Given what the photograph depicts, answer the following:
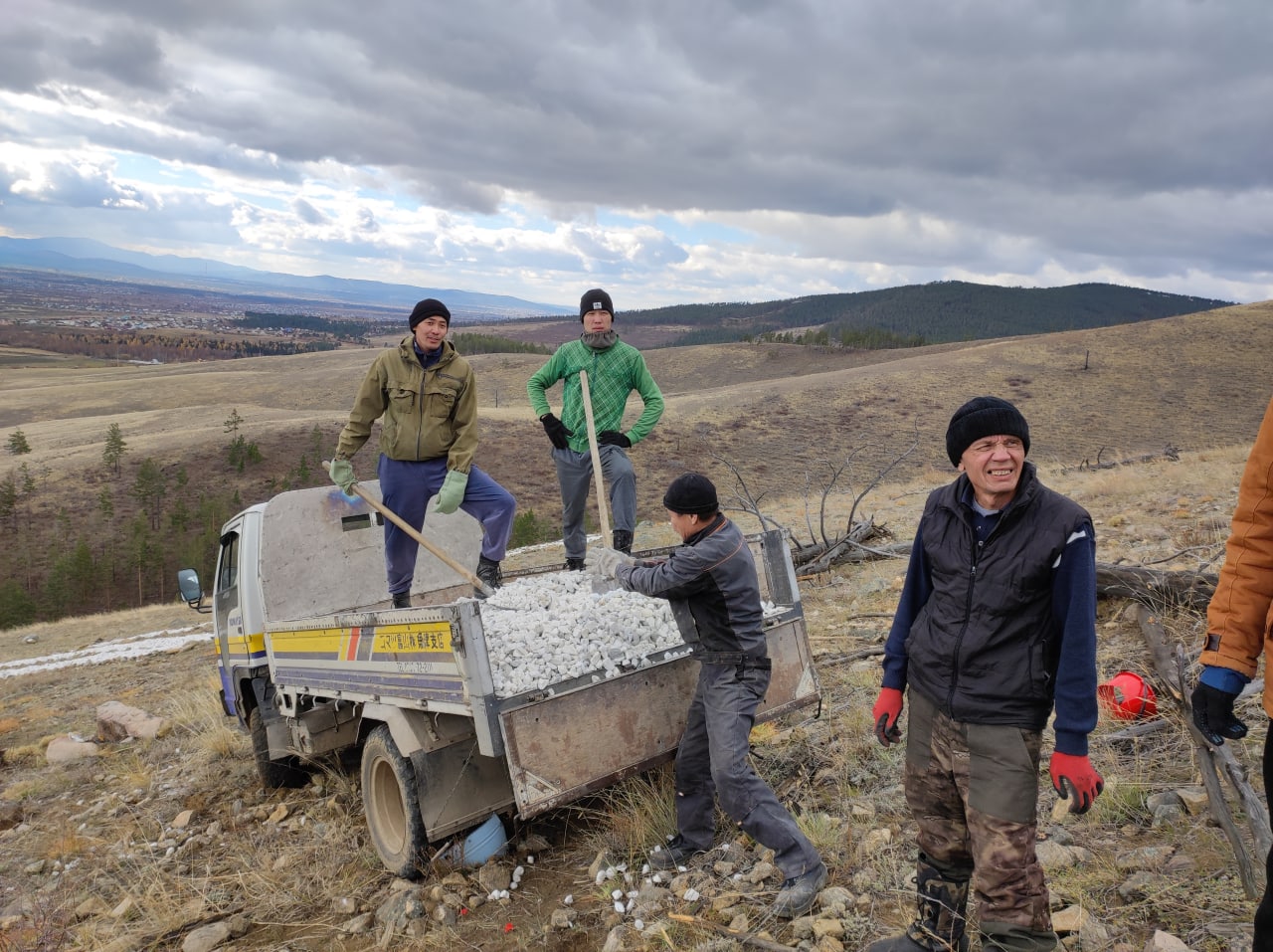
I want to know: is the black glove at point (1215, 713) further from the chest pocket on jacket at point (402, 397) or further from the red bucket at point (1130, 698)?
the chest pocket on jacket at point (402, 397)

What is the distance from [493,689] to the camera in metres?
3.26

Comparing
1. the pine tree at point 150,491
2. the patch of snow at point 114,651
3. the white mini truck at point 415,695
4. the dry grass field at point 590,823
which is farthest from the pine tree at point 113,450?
the white mini truck at point 415,695

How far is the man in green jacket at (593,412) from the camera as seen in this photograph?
569 centimetres

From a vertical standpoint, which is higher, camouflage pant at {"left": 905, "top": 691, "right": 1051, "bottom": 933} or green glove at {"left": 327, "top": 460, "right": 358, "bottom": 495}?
green glove at {"left": 327, "top": 460, "right": 358, "bottom": 495}

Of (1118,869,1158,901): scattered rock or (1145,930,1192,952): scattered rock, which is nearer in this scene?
(1145,930,1192,952): scattered rock

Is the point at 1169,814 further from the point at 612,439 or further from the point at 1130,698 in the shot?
the point at 612,439

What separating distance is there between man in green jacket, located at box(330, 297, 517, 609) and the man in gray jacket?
1.92 m

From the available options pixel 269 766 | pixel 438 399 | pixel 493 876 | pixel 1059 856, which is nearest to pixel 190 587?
pixel 269 766

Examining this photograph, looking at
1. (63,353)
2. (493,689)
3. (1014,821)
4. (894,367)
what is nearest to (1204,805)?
(1014,821)

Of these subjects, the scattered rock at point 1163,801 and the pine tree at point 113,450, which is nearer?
the scattered rock at point 1163,801

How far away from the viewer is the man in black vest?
2256 mm

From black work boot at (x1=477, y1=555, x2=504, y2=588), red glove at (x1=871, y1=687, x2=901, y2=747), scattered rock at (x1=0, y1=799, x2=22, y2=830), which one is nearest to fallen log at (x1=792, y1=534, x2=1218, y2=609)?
red glove at (x1=871, y1=687, x2=901, y2=747)

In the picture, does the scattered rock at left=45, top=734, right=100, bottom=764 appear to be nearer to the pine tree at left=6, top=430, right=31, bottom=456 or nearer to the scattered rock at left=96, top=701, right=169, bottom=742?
the scattered rock at left=96, top=701, right=169, bottom=742

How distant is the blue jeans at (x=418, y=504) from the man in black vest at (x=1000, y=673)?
11.0 feet
